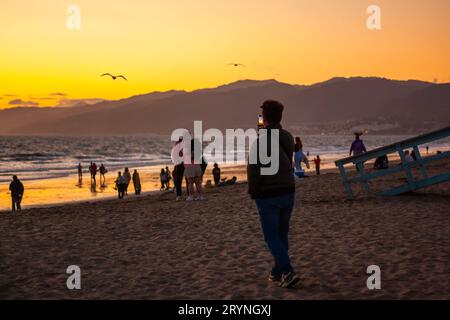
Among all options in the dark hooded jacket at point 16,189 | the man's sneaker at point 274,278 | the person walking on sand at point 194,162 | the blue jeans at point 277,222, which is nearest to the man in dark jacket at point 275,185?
the blue jeans at point 277,222

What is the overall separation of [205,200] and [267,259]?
9029 millimetres

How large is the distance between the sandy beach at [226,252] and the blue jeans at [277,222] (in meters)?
0.40

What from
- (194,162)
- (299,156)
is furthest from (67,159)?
(194,162)

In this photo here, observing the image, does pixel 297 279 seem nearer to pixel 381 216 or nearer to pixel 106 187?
pixel 381 216

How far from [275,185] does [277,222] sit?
0.47 meters

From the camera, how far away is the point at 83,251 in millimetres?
9125

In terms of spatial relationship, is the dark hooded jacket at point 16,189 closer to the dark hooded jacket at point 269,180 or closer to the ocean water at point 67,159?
the dark hooded jacket at point 269,180

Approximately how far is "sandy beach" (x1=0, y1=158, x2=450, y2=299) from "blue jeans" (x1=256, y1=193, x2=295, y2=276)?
396mm

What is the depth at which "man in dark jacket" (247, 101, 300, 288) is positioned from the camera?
5902mm

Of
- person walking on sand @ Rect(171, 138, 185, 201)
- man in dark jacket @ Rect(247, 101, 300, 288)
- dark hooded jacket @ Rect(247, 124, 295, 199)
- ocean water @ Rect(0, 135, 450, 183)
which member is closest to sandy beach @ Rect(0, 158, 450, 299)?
man in dark jacket @ Rect(247, 101, 300, 288)

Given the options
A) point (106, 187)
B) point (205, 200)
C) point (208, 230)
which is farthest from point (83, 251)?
point (106, 187)

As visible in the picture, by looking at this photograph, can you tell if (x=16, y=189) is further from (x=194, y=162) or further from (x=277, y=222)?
(x=277, y=222)

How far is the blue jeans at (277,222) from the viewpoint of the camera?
597 centimetres
